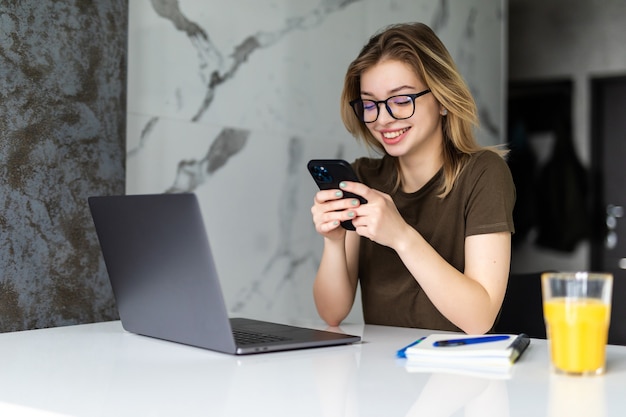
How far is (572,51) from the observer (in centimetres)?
462

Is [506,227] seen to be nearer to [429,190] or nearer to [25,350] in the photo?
[429,190]

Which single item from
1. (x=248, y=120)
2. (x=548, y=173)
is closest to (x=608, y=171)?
(x=548, y=173)

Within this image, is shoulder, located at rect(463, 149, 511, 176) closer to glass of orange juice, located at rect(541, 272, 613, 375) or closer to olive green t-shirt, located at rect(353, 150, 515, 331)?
olive green t-shirt, located at rect(353, 150, 515, 331)

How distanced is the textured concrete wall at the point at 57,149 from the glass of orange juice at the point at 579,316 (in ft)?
3.10

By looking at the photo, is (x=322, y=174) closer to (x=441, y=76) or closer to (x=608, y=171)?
(x=441, y=76)

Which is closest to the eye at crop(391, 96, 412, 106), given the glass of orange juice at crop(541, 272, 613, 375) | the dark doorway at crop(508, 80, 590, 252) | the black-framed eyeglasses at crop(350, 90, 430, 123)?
the black-framed eyeglasses at crop(350, 90, 430, 123)

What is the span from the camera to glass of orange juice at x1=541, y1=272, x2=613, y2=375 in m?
0.89

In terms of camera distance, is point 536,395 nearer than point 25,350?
Yes

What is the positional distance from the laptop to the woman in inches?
12.4

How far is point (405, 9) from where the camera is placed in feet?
9.21

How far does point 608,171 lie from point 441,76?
Result: 3.24 m

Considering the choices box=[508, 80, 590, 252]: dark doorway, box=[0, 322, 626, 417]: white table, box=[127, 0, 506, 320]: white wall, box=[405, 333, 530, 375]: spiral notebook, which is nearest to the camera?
box=[0, 322, 626, 417]: white table

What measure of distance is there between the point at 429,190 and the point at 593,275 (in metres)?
0.76

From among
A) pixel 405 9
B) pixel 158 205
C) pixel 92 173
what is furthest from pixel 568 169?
pixel 158 205
